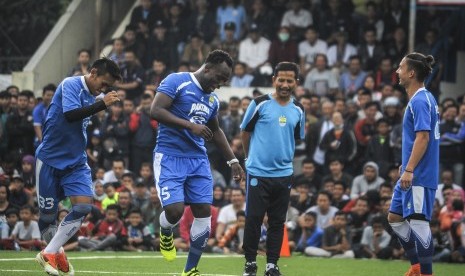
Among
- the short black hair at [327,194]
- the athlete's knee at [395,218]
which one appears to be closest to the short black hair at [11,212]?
the short black hair at [327,194]

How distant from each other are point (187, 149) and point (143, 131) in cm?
1079

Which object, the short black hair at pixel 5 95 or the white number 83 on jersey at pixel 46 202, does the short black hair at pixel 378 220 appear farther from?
the short black hair at pixel 5 95

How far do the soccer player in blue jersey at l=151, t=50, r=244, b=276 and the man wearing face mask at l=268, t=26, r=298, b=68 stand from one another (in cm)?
1241

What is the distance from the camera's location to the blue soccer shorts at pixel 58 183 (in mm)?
13320

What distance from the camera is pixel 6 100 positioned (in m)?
23.9

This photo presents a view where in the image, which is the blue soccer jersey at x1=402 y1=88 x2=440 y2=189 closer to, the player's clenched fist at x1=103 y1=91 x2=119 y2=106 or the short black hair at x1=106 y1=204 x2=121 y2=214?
the player's clenched fist at x1=103 y1=91 x2=119 y2=106

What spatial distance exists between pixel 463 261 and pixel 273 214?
6.56 m

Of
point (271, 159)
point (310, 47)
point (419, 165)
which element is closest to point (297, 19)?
point (310, 47)

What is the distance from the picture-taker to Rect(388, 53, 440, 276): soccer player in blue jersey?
12609mm

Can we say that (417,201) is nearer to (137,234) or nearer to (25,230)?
(137,234)

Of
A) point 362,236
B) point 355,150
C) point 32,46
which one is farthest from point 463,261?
point 32,46

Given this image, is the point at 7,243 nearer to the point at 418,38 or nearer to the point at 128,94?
the point at 128,94

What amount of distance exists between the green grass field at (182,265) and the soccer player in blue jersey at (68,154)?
Result: 911 mm

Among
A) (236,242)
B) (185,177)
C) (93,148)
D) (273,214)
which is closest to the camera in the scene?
(185,177)
